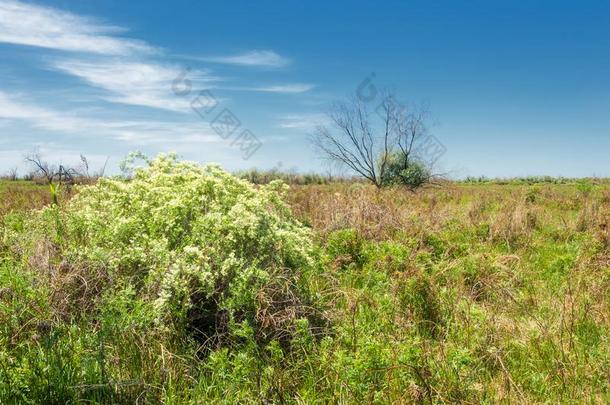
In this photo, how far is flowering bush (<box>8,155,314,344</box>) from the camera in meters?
4.25

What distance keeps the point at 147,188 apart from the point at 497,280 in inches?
184

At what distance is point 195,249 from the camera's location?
437 cm

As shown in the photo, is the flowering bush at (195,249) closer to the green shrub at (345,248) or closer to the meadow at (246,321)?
the meadow at (246,321)

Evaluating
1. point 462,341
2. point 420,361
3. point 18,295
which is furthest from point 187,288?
point 462,341

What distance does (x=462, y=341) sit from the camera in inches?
172

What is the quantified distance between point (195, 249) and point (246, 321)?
3.10 ft

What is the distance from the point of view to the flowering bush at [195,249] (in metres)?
4.25

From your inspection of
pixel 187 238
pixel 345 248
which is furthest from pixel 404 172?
pixel 187 238

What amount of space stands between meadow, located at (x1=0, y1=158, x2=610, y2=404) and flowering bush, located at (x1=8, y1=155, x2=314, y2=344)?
0.07 feet

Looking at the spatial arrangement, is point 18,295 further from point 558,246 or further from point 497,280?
point 558,246

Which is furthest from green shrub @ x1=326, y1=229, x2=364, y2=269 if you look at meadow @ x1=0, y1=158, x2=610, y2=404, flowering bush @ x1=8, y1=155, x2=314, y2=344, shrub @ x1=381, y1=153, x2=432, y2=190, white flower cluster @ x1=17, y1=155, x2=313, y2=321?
shrub @ x1=381, y1=153, x2=432, y2=190

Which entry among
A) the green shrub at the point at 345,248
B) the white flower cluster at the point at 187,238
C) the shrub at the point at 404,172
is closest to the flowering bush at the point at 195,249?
the white flower cluster at the point at 187,238

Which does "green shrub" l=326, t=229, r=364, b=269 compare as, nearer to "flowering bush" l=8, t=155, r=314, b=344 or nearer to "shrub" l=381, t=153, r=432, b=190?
"flowering bush" l=8, t=155, r=314, b=344

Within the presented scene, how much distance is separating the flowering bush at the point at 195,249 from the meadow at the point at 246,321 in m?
0.02
